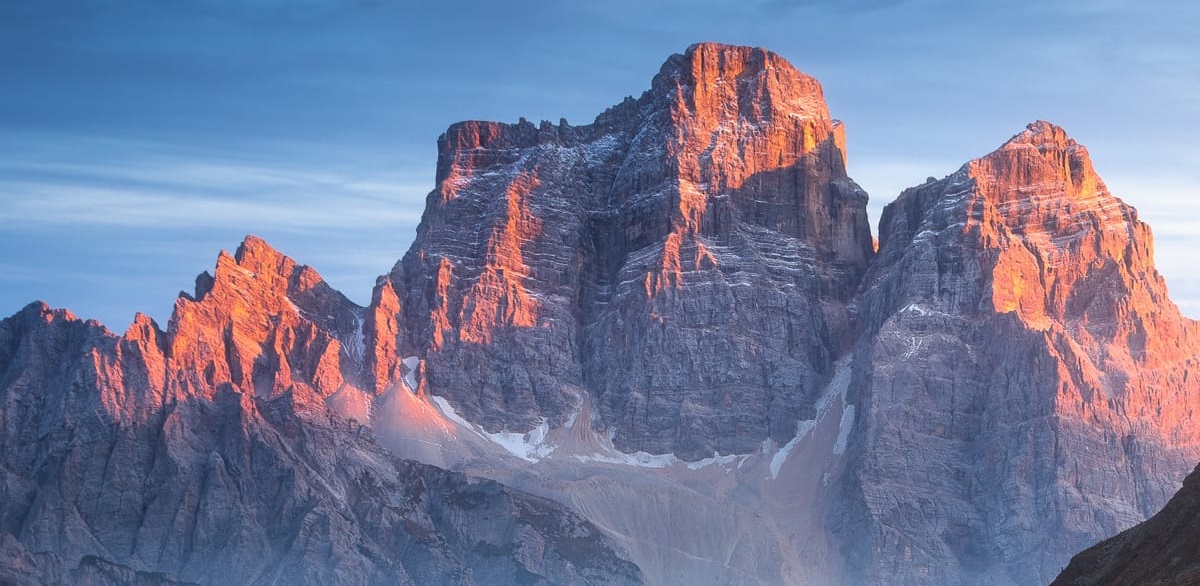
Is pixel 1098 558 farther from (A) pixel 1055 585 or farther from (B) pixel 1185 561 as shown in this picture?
(B) pixel 1185 561

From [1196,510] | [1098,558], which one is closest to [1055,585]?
[1098,558]

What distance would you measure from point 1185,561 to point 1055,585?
698 inches

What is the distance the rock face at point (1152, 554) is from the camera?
147 m

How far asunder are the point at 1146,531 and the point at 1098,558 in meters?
5.44

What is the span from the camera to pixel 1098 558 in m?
161

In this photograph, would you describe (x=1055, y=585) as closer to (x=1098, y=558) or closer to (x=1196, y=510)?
(x=1098, y=558)

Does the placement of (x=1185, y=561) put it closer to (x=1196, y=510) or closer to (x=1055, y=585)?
(x=1196, y=510)

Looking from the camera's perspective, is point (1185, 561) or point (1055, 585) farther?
point (1055, 585)

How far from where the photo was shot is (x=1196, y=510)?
152375 millimetres

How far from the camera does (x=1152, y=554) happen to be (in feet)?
500

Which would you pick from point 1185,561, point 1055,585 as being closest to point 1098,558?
point 1055,585

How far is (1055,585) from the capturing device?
164 meters

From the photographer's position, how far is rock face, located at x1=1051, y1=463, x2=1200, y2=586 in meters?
147

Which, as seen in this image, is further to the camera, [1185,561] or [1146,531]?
[1146,531]
